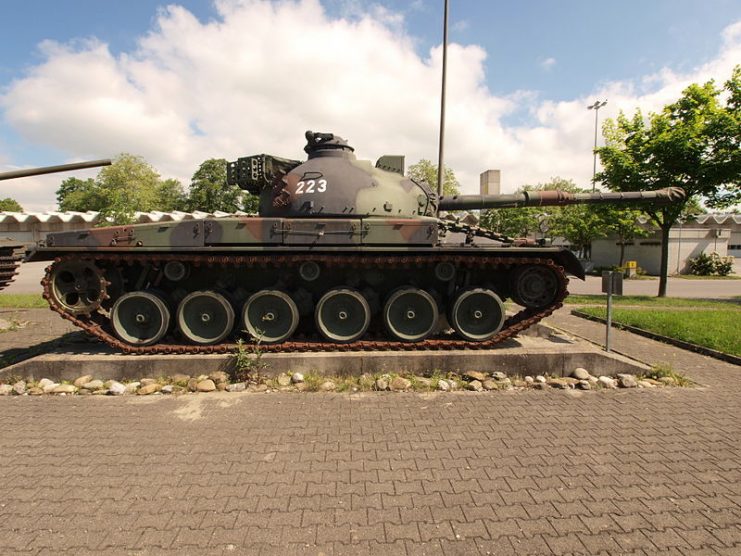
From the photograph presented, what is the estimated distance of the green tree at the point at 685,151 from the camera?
44.2 ft

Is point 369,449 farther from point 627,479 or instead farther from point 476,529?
point 627,479

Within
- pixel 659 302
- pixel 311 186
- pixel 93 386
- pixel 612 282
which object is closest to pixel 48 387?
pixel 93 386

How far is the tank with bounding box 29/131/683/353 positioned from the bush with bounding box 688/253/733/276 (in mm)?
34200

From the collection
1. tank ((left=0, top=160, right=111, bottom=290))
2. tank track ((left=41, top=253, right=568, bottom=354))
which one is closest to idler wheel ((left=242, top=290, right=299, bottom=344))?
tank track ((left=41, top=253, right=568, bottom=354))

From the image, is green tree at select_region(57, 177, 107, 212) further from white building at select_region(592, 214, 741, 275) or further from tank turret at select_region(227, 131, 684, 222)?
white building at select_region(592, 214, 741, 275)

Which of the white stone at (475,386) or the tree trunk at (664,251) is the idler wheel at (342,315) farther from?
the tree trunk at (664,251)

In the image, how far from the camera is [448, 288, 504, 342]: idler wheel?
6430 mm

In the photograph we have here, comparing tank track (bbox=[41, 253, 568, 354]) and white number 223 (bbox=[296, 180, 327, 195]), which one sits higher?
white number 223 (bbox=[296, 180, 327, 195])

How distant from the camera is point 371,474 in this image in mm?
3383

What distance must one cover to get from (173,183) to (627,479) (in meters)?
69.8

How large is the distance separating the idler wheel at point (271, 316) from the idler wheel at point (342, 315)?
44cm

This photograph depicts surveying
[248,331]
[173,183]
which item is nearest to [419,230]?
[248,331]

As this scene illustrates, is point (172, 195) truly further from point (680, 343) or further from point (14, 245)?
point (680, 343)

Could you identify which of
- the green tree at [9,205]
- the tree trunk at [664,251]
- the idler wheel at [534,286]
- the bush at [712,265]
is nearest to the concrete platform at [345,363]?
the idler wheel at [534,286]
